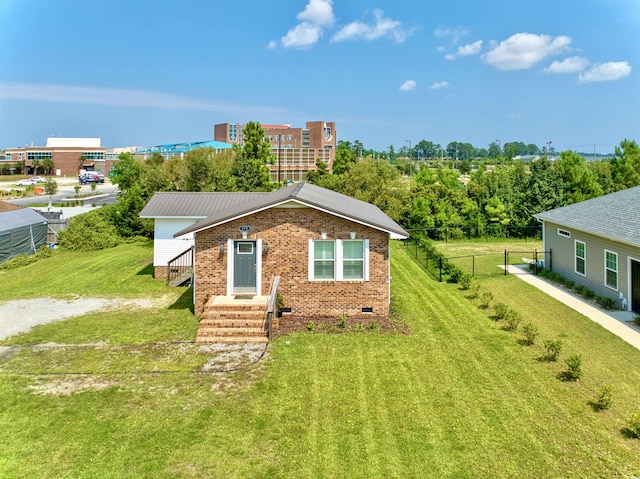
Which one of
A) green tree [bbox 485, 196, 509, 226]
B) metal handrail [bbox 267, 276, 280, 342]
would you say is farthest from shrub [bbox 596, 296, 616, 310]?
green tree [bbox 485, 196, 509, 226]

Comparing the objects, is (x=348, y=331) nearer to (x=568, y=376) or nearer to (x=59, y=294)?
(x=568, y=376)

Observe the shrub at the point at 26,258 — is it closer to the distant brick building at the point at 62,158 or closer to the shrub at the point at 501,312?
the shrub at the point at 501,312

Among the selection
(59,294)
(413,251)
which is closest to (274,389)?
(59,294)

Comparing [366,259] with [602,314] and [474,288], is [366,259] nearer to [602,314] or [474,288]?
[474,288]

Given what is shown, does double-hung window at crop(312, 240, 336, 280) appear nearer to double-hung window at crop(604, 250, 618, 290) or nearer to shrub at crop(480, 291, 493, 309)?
shrub at crop(480, 291, 493, 309)

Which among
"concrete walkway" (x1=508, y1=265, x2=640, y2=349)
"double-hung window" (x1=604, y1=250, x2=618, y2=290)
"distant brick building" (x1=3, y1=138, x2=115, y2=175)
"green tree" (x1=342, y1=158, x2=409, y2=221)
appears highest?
"distant brick building" (x1=3, y1=138, x2=115, y2=175)

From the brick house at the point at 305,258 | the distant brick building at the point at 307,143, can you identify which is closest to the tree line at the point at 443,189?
the brick house at the point at 305,258

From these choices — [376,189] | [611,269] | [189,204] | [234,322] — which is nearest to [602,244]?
[611,269]
